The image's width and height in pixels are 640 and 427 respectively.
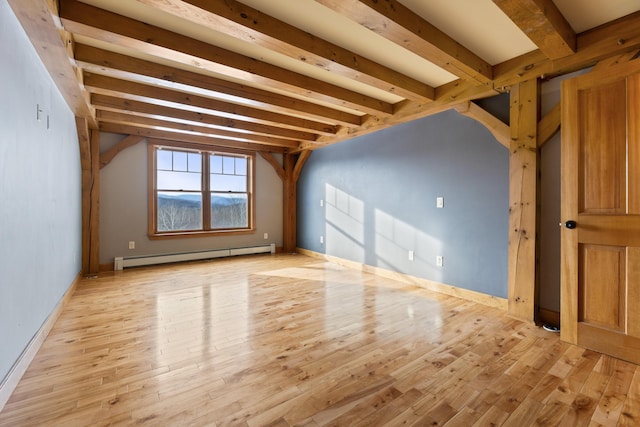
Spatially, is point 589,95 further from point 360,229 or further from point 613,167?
point 360,229

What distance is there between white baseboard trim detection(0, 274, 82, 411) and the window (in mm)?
2529

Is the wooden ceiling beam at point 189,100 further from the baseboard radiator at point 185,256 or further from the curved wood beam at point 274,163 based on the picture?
the baseboard radiator at point 185,256

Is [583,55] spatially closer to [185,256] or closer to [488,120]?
[488,120]

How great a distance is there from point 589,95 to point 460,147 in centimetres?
129

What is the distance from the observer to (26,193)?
6.51 feet

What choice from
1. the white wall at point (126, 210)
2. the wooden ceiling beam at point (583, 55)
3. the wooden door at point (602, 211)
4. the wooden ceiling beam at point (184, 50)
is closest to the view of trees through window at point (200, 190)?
the white wall at point (126, 210)

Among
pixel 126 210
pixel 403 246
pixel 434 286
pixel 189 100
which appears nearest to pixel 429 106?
pixel 403 246

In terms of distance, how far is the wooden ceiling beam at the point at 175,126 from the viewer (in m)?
3.97

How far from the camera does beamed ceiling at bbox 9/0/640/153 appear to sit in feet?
6.22

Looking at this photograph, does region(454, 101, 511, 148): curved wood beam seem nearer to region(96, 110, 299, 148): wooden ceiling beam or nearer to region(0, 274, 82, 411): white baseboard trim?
region(96, 110, 299, 148): wooden ceiling beam

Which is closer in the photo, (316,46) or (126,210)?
(316,46)

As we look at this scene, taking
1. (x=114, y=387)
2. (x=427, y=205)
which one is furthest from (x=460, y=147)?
(x=114, y=387)

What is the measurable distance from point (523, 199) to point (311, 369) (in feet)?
7.69

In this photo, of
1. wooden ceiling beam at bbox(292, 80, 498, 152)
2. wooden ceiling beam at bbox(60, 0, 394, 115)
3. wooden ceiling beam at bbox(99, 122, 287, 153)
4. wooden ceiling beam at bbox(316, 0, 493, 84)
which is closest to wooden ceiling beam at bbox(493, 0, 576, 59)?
wooden ceiling beam at bbox(316, 0, 493, 84)
